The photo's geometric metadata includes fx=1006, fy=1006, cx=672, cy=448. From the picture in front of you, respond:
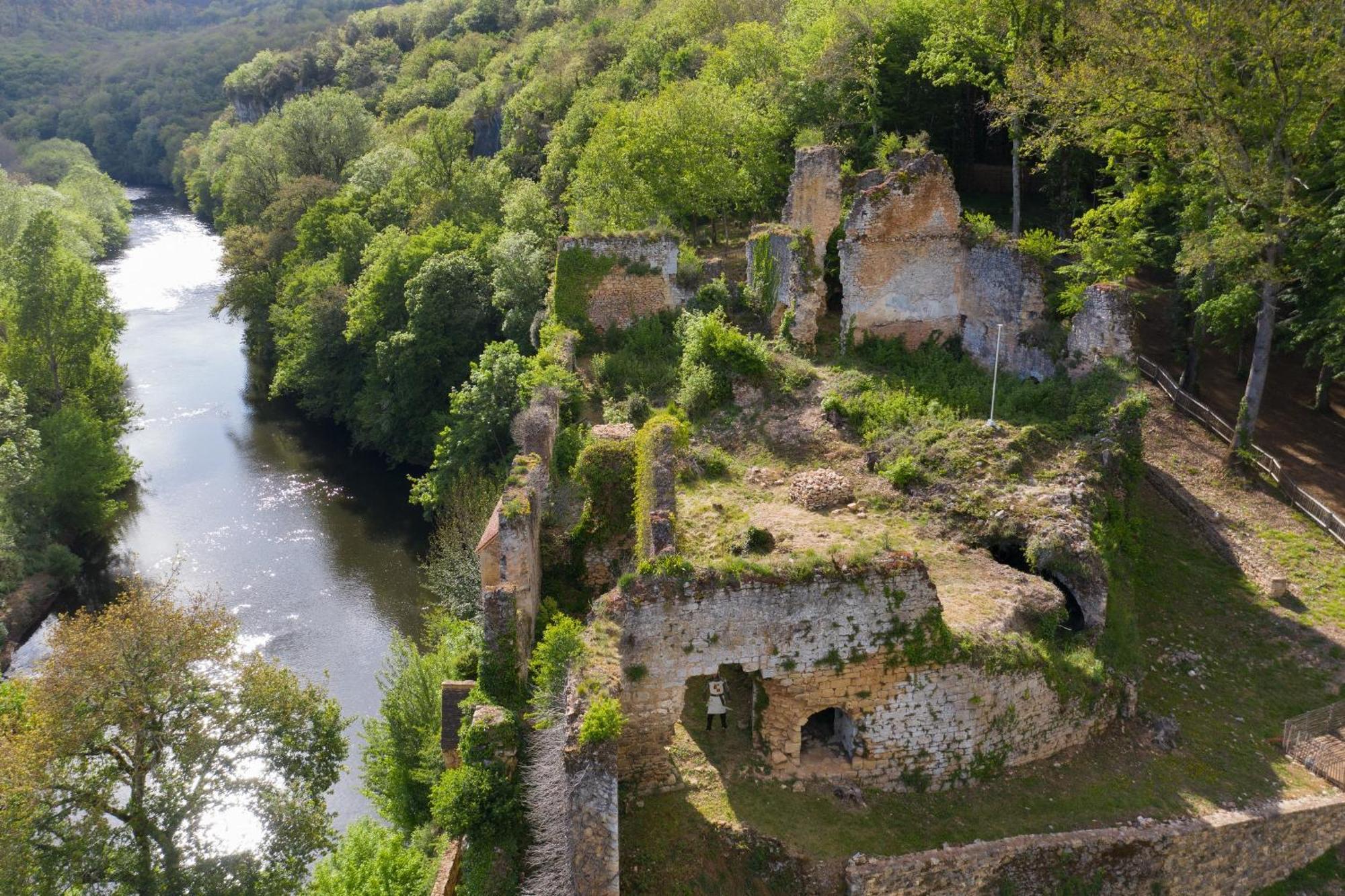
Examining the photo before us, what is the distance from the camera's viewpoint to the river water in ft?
84.3

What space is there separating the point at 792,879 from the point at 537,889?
2.88 m

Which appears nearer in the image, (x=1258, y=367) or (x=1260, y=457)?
(x=1258, y=367)

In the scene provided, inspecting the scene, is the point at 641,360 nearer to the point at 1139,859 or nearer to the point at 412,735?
the point at 412,735

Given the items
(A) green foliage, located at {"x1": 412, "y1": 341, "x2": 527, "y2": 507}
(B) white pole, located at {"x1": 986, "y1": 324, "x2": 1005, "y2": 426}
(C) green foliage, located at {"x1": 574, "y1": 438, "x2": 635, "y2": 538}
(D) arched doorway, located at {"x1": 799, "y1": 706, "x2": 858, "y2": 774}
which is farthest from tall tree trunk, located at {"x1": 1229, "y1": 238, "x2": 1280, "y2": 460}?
(A) green foliage, located at {"x1": 412, "y1": 341, "x2": 527, "y2": 507}

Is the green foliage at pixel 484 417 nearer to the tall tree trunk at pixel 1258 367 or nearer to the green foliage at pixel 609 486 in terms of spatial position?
the green foliage at pixel 609 486

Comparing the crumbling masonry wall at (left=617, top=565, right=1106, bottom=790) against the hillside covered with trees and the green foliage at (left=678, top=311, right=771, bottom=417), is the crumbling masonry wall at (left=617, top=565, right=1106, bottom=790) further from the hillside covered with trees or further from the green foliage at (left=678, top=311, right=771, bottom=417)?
the hillside covered with trees

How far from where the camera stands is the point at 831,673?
11.9 m

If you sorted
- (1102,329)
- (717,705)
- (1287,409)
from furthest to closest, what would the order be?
(1287,409) → (1102,329) → (717,705)

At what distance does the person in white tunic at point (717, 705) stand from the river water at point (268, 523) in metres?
11.7

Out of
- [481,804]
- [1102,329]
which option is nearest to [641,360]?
[1102,329]

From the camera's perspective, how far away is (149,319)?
5078cm

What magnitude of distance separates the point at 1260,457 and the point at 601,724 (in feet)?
55.9

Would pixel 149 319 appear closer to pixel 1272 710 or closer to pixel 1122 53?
pixel 1122 53

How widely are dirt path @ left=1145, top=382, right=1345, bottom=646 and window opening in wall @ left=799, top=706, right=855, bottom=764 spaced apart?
921 centimetres
